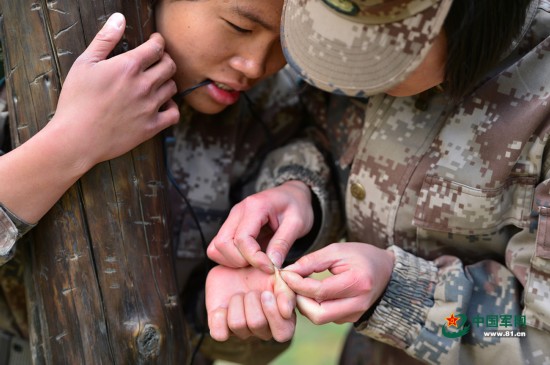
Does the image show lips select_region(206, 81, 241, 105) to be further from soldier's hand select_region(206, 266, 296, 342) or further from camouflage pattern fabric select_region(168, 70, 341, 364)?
soldier's hand select_region(206, 266, 296, 342)

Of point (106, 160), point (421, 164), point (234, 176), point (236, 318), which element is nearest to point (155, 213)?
point (106, 160)

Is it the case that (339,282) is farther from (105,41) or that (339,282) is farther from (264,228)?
(105,41)

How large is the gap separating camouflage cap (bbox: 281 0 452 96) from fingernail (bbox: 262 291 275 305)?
388 millimetres

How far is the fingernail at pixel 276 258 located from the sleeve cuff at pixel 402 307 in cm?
24

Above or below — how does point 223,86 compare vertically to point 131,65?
below

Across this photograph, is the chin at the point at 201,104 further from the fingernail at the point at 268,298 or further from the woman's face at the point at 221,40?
the fingernail at the point at 268,298

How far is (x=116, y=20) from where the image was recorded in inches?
50.2

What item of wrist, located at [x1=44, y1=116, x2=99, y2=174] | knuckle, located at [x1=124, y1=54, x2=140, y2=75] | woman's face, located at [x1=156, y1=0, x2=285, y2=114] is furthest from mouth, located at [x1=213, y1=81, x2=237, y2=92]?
wrist, located at [x1=44, y1=116, x2=99, y2=174]

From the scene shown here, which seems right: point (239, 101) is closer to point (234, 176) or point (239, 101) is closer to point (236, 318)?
point (234, 176)

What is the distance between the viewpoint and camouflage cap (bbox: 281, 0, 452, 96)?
3.58 feet

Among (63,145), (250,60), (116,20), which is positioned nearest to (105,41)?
(116,20)

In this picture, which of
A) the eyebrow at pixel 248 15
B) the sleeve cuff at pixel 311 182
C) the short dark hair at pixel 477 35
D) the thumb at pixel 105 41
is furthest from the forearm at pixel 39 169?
the short dark hair at pixel 477 35

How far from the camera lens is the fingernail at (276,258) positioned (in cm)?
129

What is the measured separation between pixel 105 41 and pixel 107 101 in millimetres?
113
